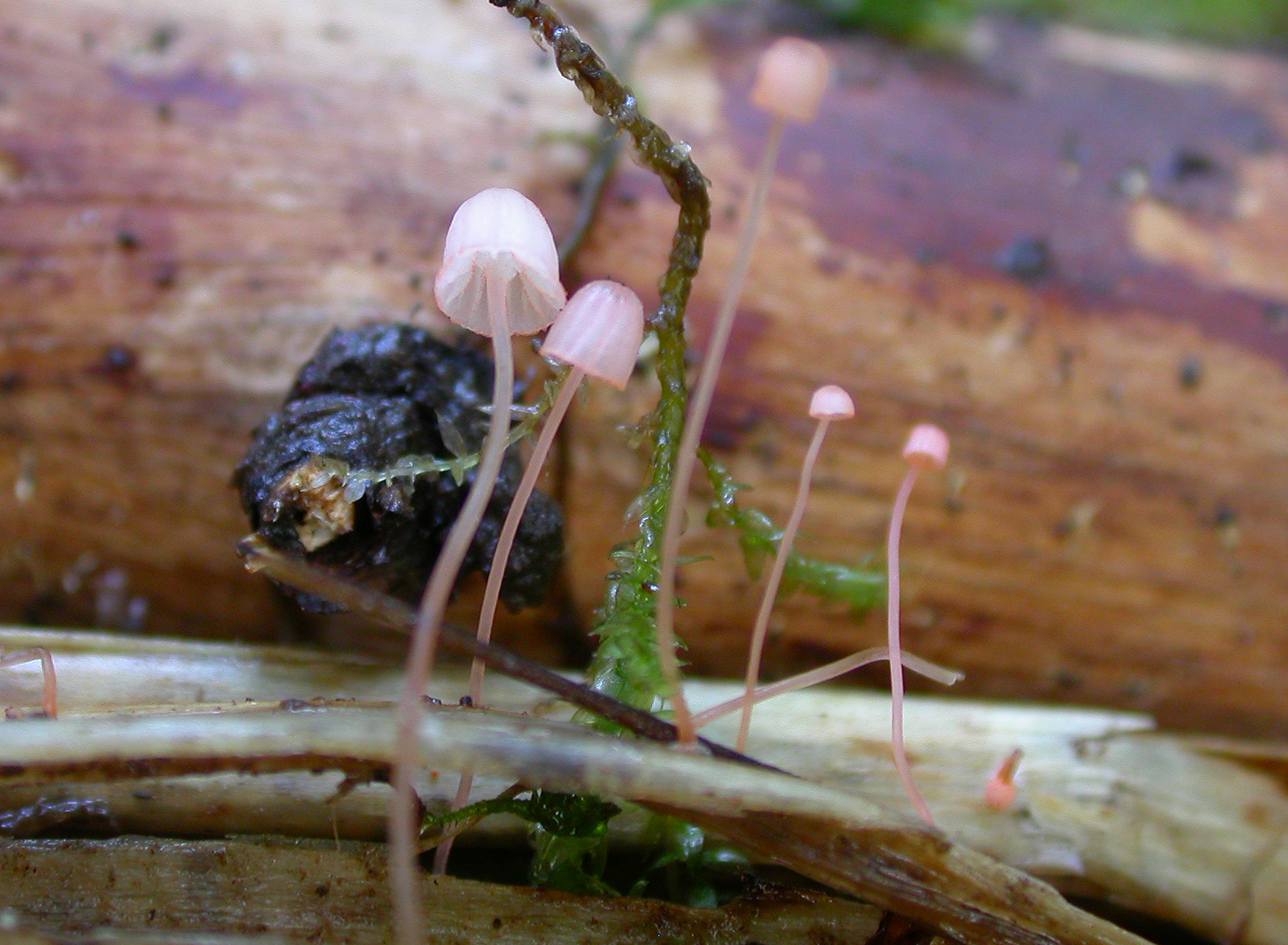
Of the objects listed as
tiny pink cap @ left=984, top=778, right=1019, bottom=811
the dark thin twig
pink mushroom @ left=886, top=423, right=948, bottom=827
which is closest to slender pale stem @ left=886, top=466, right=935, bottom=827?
pink mushroom @ left=886, top=423, right=948, bottom=827

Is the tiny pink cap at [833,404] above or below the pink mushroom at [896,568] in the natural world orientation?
above

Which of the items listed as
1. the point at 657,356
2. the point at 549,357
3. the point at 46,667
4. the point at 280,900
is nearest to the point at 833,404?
the point at 657,356

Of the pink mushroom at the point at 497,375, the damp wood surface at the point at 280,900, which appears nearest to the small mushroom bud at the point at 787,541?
the damp wood surface at the point at 280,900

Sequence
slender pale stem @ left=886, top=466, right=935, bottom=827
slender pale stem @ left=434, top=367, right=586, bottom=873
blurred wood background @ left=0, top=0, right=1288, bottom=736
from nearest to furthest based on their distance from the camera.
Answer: slender pale stem @ left=434, top=367, right=586, bottom=873 < slender pale stem @ left=886, top=466, right=935, bottom=827 < blurred wood background @ left=0, top=0, right=1288, bottom=736

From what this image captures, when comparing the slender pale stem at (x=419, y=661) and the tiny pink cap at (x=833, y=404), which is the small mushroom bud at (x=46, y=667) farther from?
the tiny pink cap at (x=833, y=404)

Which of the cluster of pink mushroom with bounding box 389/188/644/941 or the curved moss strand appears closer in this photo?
the cluster of pink mushroom with bounding box 389/188/644/941

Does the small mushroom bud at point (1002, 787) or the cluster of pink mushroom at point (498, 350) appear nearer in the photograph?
the cluster of pink mushroom at point (498, 350)

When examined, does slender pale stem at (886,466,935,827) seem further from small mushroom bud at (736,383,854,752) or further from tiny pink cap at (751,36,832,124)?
tiny pink cap at (751,36,832,124)
